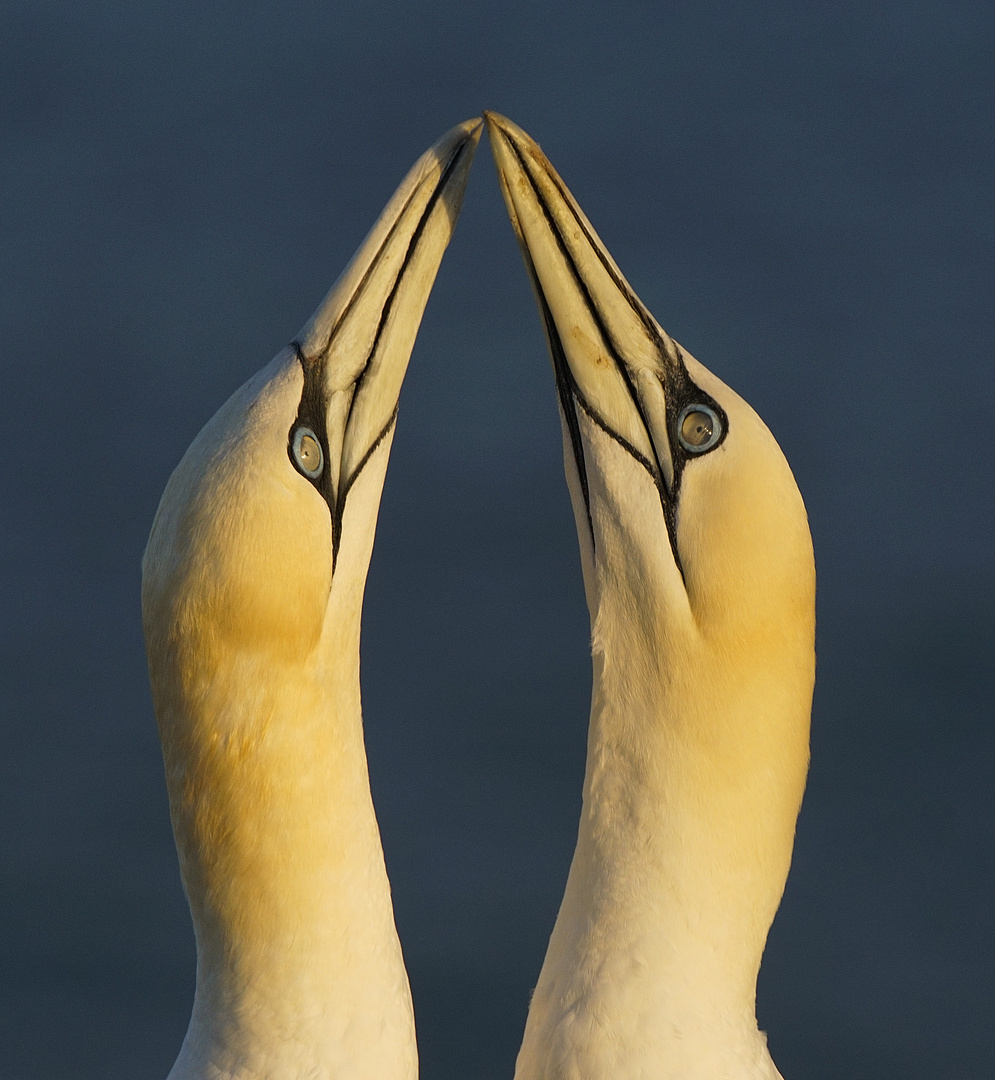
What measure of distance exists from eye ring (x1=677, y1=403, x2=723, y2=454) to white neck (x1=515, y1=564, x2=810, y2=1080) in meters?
0.33

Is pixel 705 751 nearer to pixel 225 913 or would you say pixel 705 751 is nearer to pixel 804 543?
pixel 804 543

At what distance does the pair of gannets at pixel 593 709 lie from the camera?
3.75 m

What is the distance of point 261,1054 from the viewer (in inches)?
155

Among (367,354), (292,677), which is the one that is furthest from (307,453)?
(292,677)

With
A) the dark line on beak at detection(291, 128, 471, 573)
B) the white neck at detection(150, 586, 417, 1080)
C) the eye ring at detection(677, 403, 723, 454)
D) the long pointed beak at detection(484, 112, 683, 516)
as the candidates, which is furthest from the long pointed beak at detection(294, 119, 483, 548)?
the eye ring at detection(677, 403, 723, 454)

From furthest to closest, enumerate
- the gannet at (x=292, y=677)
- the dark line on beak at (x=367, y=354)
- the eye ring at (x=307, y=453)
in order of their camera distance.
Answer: the dark line on beak at (x=367, y=354) < the eye ring at (x=307, y=453) < the gannet at (x=292, y=677)

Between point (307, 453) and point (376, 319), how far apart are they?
1.22ft

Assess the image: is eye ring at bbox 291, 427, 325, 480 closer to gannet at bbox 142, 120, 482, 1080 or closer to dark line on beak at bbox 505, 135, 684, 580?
gannet at bbox 142, 120, 482, 1080

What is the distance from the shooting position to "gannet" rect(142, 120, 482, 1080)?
142 inches

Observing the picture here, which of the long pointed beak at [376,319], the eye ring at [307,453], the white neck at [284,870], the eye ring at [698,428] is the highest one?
the long pointed beak at [376,319]

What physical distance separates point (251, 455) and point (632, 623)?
91 cm

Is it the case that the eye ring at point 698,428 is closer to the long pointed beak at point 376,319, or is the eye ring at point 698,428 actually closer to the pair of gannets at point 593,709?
the pair of gannets at point 593,709

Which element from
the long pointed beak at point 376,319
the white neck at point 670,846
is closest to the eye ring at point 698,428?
the white neck at point 670,846

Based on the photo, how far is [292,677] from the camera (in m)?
3.70
